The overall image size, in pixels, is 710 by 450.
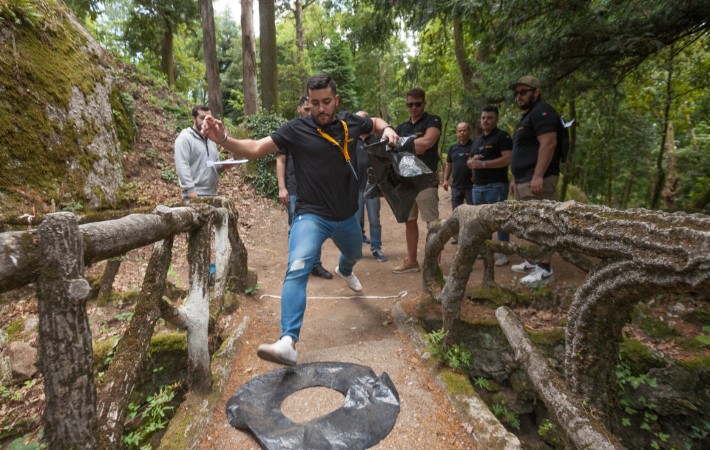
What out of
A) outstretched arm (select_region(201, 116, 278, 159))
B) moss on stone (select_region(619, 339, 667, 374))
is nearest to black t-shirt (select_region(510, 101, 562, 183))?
moss on stone (select_region(619, 339, 667, 374))

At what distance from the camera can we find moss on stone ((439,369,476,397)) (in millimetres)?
2546

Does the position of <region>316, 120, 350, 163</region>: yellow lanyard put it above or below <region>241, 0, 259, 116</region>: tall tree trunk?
below

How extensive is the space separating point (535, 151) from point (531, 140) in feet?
0.51

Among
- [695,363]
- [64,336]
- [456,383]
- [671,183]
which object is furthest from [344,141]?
[671,183]

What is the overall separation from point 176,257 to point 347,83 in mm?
16079

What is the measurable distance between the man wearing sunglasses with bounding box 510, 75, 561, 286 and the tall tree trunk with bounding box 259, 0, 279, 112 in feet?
31.5

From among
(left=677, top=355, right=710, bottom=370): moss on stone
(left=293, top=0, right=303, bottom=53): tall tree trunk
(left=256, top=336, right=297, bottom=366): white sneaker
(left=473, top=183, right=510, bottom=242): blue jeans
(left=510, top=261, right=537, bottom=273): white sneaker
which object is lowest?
(left=677, top=355, right=710, bottom=370): moss on stone

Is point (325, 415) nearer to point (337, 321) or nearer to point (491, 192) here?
point (337, 321)

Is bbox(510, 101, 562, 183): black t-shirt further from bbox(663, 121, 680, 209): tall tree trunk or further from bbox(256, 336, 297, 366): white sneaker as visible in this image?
bbox(663, 121, 680, 209): tall tree trunk

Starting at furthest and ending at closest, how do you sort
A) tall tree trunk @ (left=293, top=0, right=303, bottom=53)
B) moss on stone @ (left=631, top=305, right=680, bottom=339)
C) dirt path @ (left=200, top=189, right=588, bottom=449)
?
tall tree trunk @ (left=293, top=0, right=303, bottom=53) < moss on stone @ (left=631, top=305, right=680, bottom=339) < dirt path @ (left=200, top=189, right=588, bottom=449)

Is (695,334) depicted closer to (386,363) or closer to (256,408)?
(386,363)

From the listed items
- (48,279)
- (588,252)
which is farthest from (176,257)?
(588,252)

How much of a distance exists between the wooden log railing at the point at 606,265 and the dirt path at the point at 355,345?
0.80 metres

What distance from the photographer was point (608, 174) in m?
12.8
